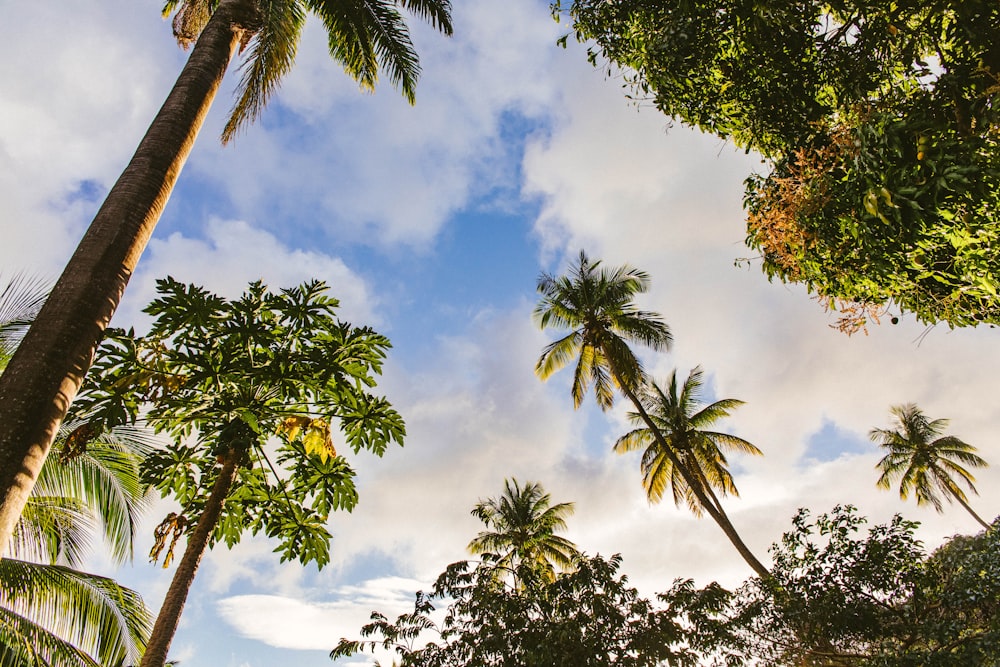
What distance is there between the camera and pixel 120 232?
4.19 m

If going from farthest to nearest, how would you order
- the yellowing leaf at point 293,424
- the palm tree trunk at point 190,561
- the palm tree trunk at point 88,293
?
the yellowing leaf at point 293,424 < the palm tree trunk at point 190,561 < the palm tree trunk at point 88,293

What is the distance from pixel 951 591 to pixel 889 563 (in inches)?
33.7

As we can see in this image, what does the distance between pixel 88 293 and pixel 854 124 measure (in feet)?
19.9

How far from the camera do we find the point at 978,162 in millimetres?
3430

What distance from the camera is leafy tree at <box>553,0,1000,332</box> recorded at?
3.66 meters

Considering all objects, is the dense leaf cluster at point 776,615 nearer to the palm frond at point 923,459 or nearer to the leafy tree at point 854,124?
the leafy tree at point 854,124

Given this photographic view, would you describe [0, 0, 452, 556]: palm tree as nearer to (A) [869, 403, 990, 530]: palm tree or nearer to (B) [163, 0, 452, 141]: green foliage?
(B) [163, 0, 452, 141]: green foliage

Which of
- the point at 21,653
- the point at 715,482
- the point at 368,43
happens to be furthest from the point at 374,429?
the point at 715,482

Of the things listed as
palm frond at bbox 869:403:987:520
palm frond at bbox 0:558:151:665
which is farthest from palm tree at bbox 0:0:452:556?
palm frond at bbox 869:403:987:520

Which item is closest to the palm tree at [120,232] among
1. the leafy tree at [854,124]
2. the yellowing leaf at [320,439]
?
the yellowing leaf at [320,439]

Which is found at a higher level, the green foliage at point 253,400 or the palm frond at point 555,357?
the palm frond at point 555,357

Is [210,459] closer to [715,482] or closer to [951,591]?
[951,591]

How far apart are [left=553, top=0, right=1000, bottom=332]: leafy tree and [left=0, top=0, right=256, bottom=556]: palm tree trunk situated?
468cm

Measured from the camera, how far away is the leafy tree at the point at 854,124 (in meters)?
3.66
